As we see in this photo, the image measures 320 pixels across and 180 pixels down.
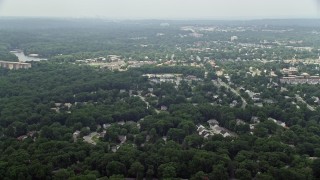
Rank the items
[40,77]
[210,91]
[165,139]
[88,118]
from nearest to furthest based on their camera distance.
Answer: [165,139]
[88,118]
[210,91]
[40,77]

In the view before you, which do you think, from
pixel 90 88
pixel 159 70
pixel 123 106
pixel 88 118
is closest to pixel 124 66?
pixel 159 70

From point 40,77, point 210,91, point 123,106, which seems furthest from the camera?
point 40,77

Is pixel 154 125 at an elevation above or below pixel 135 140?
above

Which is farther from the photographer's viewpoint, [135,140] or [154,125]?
[154,125]

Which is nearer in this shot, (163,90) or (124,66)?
(163,90)

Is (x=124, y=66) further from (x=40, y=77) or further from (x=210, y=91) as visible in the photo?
(x=210, y=91)

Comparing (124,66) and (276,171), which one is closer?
(276,171)

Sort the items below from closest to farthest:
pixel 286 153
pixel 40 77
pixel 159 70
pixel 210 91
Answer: pixel 286 153 < pixel 210 91 < pixel 40 77 < pixel 159 70

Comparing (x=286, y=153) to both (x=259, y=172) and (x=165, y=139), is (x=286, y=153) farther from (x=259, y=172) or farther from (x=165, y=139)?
(x=165, y=139)

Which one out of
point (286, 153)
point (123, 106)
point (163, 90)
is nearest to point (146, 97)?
point (163, 90)
